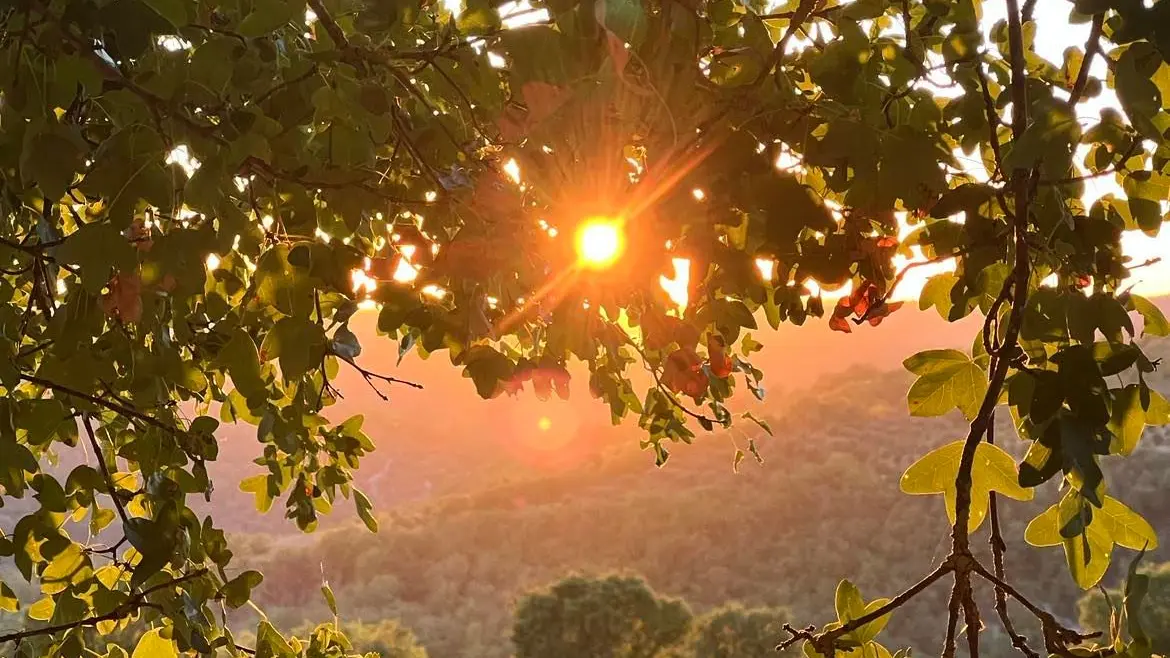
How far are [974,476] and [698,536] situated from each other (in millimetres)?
20354

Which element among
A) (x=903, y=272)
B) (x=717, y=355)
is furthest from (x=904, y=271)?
(x=717, y=355)

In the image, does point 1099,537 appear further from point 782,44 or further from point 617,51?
point 617,51

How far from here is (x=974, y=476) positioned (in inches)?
36.4

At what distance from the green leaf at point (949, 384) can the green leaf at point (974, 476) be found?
49 millimetres

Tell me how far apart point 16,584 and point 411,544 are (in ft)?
31.5

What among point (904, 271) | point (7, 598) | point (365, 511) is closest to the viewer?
point (904, 271)

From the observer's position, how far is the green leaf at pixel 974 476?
35.3 inches

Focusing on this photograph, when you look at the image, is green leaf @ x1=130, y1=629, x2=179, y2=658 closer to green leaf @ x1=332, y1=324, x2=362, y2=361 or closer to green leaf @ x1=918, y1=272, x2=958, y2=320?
green leaf @ x1=332, y1=324, x2=362, y2=361

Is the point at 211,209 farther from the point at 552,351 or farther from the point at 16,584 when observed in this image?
the point at 16,584

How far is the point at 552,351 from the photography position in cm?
124

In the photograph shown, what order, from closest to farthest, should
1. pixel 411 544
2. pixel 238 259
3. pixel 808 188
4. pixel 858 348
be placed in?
pixel 808 188, pixel 238 259, pixel 411 544, pixel 858 348

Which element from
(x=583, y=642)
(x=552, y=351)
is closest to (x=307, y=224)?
(x=552, y=351)

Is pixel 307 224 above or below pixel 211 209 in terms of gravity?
above

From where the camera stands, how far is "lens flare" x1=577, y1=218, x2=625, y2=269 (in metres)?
0.76
